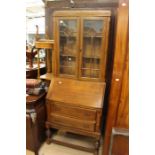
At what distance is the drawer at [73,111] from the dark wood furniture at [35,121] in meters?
0.18

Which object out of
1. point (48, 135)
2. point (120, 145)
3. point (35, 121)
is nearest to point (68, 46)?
point (35, 121)

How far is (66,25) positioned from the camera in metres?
2.15

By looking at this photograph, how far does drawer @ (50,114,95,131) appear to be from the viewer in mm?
2014

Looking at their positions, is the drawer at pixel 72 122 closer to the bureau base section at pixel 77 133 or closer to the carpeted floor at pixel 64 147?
the bureau base section at pixel 77 133

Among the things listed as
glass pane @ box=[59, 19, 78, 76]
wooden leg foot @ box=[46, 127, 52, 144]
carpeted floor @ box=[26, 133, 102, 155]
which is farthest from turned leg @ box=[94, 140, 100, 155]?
glass pane @ box=[59, 19, 78, 76]

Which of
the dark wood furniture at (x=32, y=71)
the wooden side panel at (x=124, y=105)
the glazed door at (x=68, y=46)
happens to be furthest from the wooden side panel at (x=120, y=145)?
the dark wood furniture at (x=32, y=71)

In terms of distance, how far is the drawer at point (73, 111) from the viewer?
198 cm

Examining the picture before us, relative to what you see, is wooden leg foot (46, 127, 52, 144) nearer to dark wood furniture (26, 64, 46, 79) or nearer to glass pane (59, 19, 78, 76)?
glass pane (59, 19, 78, 76)

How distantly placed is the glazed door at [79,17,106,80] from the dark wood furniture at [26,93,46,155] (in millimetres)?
686

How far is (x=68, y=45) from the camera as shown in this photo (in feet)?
7.36

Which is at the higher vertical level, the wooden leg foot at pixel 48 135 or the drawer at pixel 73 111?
the drawer at pixel 73 111
